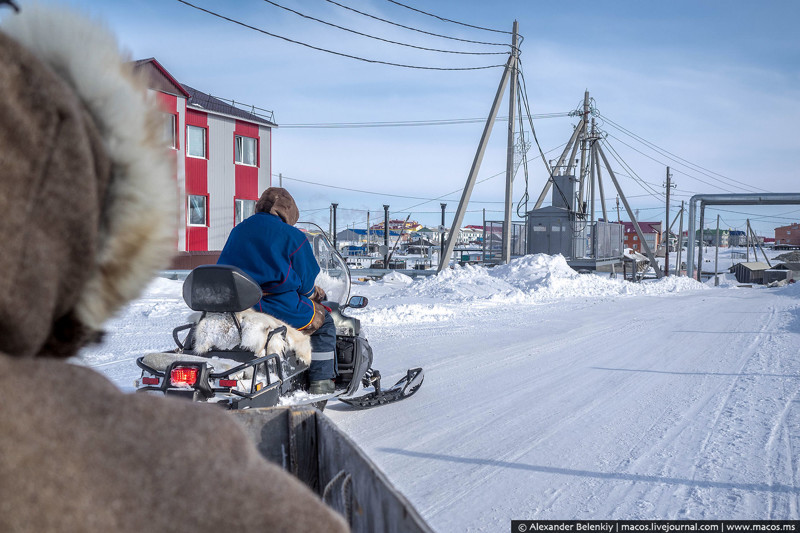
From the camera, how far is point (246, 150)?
Answer: 27.9m

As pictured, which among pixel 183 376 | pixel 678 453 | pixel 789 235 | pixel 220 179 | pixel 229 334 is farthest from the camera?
pixel 789 235

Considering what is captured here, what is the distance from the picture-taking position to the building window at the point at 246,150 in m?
27.5

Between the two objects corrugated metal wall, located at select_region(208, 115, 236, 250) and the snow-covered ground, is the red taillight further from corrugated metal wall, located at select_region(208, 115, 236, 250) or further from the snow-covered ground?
corrugated metal wall, located at select_region(208, 115, 236, 250)

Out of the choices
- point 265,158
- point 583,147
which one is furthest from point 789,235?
point 265,158

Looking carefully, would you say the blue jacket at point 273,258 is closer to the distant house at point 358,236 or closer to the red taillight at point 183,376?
the red taillight at point 183,376

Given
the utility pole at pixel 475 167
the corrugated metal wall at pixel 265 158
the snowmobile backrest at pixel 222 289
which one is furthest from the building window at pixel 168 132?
the corrugated metal wall at pixel 265 158

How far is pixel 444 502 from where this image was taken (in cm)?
366

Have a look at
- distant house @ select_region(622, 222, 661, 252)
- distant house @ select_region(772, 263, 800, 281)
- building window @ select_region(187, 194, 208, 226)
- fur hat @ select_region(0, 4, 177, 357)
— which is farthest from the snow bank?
distant house @ select_region(622, 222, 661, 252)

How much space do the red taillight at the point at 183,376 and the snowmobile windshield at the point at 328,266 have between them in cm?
189

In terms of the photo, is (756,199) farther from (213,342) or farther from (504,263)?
(213,342)

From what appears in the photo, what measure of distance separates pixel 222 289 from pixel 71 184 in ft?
10.4

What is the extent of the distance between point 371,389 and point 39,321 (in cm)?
593

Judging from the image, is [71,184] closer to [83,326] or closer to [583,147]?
[83,326]

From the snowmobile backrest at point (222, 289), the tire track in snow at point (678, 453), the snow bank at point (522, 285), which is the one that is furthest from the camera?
the snow bank at point (522, 285)
